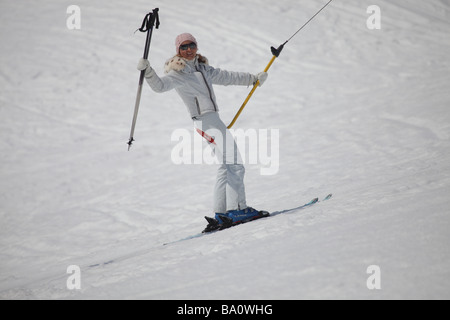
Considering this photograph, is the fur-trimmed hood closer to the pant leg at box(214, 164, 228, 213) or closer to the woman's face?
the woman's face

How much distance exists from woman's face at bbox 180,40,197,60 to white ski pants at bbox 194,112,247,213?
1.97ft

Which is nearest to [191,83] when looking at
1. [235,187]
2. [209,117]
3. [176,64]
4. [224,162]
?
[176,64]

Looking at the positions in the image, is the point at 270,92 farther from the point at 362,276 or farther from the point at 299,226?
the point at 362,276

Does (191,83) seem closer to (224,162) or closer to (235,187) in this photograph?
(224,162)

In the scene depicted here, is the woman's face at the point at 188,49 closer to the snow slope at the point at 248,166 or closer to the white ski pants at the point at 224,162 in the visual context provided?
the white ski pants at the point at 224,162

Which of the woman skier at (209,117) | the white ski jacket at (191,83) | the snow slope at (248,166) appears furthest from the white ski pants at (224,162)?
the snow slope at (248,166)

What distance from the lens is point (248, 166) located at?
7.84m

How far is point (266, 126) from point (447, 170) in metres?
5.36

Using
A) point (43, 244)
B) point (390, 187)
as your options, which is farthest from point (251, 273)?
point (43, 244)

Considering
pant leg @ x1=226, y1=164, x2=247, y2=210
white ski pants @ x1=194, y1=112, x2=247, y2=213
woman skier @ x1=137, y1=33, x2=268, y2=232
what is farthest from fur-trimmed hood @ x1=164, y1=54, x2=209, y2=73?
pant leg @ x1=226, y1=164, x2=247, y2=210

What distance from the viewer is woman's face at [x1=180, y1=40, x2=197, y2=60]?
453 centimetres

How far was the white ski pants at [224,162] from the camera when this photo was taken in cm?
455

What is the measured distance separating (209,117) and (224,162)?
469 mm

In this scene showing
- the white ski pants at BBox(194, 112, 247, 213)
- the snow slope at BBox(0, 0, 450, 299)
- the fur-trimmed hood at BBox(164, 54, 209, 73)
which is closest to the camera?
the snow slope at BBox(0, 0, 450, 299)
